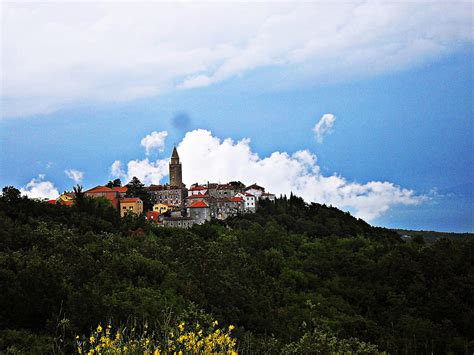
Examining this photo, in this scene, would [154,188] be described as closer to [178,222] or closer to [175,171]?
[175,171]

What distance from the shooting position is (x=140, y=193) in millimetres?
53219

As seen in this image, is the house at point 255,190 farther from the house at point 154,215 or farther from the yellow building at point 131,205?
the yellow building at point 131,205

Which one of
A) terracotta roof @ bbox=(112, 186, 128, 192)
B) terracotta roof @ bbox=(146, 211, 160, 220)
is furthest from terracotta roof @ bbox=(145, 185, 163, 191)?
terracotta roof @ bbox=(146, 211, 160, 220)

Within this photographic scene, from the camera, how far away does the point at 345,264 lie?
28328 millimetres

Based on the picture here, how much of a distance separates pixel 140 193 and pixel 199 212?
8.76 m

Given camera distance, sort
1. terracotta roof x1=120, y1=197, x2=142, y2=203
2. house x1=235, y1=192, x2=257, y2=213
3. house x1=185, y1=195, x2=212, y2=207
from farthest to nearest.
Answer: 1. house x1=235, y1=192, x2=257, y2=213
2. house x1=185, y1=195, x2=212, y2=207
3. terracotta roof x1=120, y1=197, x2=142, y2=203

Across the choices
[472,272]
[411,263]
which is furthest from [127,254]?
[472,272]

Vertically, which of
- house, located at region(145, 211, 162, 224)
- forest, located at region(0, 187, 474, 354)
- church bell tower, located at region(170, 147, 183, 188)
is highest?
church bell tower, located at region(170, 147, 183, 188)

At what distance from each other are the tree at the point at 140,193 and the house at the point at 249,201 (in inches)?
383

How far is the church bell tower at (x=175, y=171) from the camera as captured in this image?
5941cm

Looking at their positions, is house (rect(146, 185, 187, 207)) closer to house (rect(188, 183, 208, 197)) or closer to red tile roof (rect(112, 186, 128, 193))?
house (rect(188, 183, 208, 197))

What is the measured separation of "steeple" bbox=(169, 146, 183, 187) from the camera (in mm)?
59406

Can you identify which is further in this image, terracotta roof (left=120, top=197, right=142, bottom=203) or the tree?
the tree

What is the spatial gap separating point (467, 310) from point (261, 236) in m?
14.2
